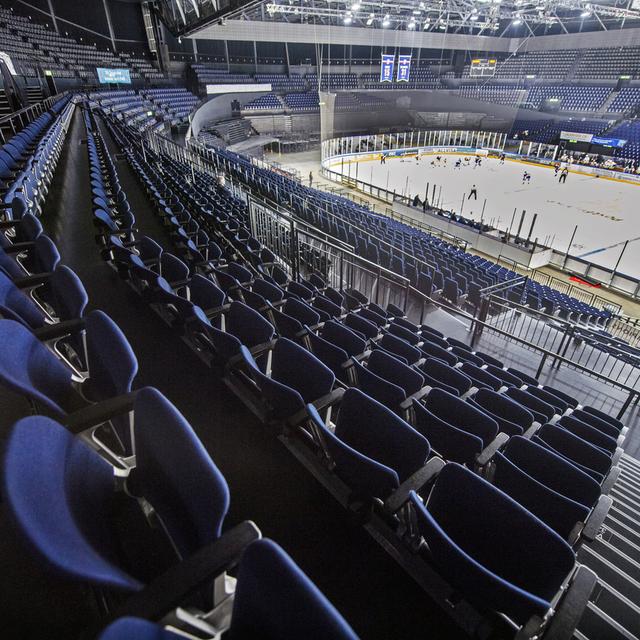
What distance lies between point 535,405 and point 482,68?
129 ft

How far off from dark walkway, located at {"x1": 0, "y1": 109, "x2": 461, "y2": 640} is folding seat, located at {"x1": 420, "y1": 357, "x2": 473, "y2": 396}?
1.47 metres

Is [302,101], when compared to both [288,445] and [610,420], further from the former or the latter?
[288,445]

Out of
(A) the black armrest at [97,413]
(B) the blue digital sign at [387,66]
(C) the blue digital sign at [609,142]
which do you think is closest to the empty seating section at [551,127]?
(C) the blue digital sign at [609,142]

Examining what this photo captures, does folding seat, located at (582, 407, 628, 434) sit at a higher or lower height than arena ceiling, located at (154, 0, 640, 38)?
lower

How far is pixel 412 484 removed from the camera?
70.1 inches

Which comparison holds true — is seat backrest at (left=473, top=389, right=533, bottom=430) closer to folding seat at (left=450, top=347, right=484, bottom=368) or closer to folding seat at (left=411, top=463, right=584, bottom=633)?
folding seat at (left=450, top=347, right=484, bottom=368)

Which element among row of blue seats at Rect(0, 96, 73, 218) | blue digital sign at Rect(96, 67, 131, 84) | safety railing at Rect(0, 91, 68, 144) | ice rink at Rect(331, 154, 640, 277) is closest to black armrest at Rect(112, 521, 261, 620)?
row of blue seats at Rect(0, 96, 73, 218)

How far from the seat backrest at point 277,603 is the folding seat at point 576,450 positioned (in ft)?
7.58

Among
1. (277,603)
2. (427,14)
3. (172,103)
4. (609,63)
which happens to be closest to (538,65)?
(609,63)

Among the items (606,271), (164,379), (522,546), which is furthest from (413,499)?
(606,271)

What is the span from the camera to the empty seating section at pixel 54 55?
13.6 m

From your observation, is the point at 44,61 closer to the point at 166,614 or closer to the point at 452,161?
the point at 166,614

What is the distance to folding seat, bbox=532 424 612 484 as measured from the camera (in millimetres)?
2461

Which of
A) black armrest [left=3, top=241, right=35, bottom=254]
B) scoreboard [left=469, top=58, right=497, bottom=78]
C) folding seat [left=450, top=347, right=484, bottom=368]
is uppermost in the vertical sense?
scoreboard [left=469, top=58, right=497, bottom=78]
